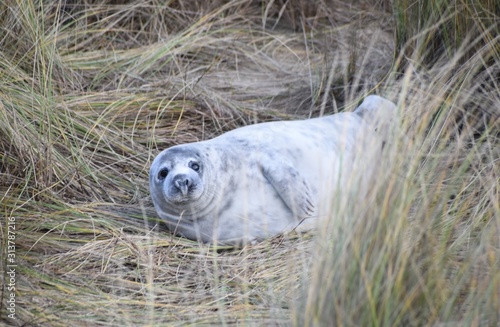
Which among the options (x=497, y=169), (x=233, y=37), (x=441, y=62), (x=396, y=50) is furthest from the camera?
(x=233, y=37)

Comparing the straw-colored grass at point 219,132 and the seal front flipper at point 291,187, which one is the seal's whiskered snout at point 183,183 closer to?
the straw-colored grass at point 219,132

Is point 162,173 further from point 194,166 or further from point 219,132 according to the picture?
point 219,132

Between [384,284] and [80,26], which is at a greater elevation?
[80,26]

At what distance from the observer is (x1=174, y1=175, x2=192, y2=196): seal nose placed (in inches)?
158

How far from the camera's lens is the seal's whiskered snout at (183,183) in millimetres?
4004

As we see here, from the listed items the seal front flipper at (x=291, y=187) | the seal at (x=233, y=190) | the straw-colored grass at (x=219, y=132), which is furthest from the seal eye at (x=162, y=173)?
the seal front flipper at (x=291, y=187)

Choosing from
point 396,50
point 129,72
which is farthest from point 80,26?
point 396,50

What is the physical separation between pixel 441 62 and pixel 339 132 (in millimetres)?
768

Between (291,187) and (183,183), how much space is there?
57 cm

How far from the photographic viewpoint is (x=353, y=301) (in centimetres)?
270

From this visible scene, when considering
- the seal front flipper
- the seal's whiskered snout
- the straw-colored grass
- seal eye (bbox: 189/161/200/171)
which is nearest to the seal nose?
the seal's whiskered snout

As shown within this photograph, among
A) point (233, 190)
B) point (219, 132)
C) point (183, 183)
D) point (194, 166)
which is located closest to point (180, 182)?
point (183, 183)

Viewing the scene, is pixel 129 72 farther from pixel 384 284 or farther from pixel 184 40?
pixel 384 284

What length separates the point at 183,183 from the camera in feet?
13.1
